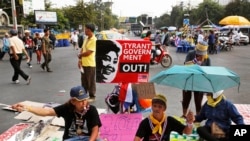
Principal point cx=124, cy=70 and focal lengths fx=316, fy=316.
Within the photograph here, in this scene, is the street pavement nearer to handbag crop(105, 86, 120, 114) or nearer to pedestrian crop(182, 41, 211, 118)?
pedestrian crop(182, 41, 211, 118)

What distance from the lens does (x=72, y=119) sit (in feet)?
11.8

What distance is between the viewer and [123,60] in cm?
497

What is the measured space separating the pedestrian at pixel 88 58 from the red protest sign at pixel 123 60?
152 centimetres

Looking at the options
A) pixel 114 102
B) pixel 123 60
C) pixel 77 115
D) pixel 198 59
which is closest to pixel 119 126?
pixel 114 102

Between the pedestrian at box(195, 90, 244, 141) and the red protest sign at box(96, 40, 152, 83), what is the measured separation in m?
1.34

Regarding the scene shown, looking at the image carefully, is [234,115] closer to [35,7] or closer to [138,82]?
[138,82]

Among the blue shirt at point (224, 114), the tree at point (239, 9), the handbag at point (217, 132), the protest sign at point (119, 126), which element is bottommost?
the protest sign at point (119, 126)

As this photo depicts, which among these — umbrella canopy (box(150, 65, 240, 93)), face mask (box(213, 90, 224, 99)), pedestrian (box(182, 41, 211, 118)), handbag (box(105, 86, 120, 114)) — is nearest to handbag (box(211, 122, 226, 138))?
face mask (box(213, 90, 224, 99))

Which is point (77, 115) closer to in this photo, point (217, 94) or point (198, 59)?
point (217, 94)

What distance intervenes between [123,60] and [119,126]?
1026mm

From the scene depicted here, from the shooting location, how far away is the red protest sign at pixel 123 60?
16.2 feet

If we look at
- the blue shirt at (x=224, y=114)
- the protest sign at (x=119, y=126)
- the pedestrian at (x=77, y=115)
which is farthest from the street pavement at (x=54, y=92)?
the blue shirt at (x=224, y=114)

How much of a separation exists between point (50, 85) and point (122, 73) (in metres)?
4.89

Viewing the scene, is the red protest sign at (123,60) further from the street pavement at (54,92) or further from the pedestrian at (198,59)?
the street pavement at (54,92)
